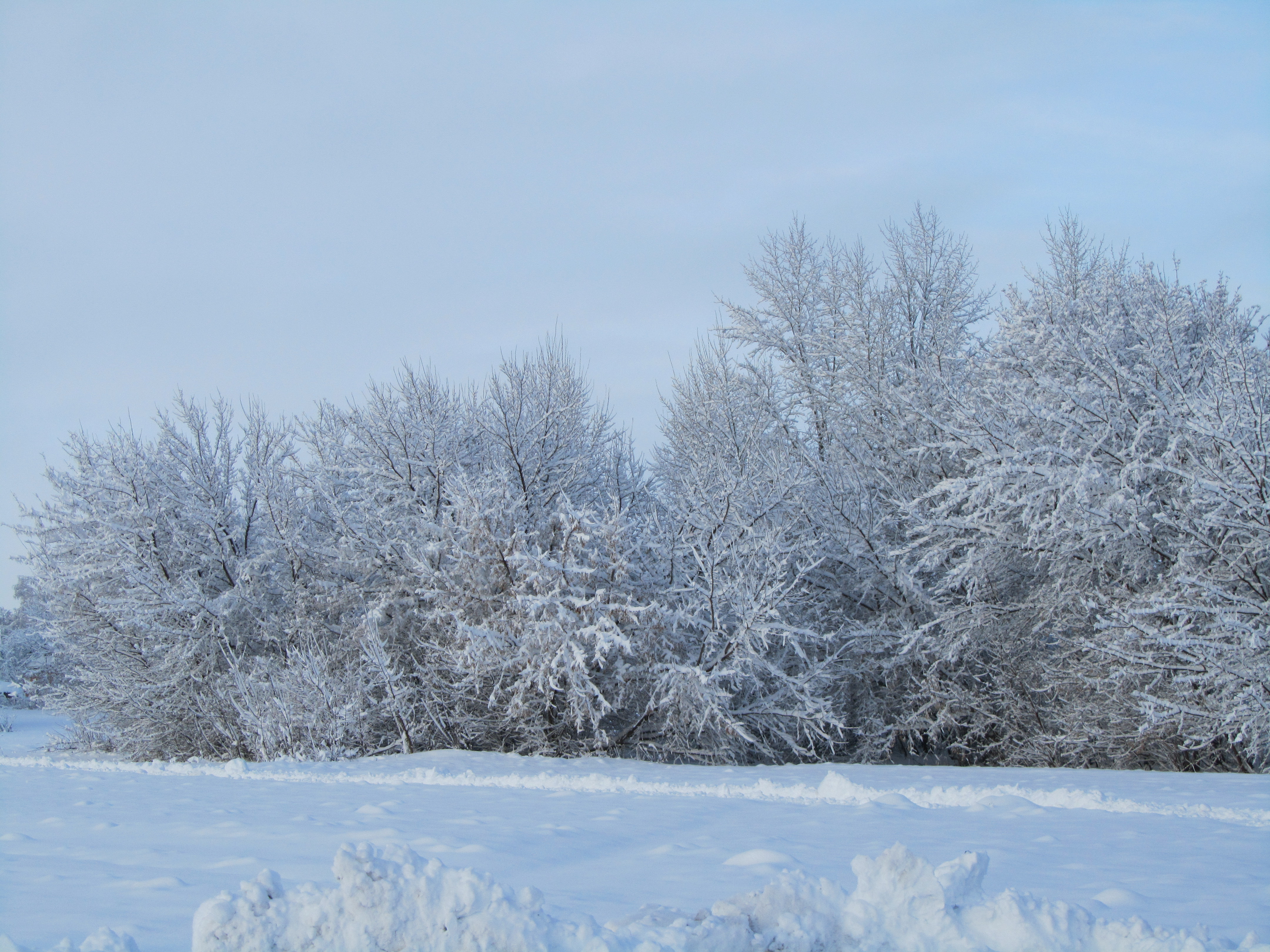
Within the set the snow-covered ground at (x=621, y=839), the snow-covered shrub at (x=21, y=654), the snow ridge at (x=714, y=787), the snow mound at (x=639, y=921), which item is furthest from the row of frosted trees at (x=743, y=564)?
the snow-covered shrub at (x=21, y=654)

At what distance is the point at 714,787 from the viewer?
26.2 feet

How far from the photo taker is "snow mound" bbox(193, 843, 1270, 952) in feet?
8.55

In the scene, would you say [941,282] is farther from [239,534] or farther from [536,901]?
[536,901]

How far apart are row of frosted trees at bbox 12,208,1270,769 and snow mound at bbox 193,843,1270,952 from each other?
28.8 feet

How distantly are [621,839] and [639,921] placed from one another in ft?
7.95

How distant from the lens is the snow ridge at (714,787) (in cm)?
629

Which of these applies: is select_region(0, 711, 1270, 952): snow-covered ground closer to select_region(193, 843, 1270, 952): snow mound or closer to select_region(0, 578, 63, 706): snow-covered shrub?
select_region(193, 843, 1270, 952): snow mound

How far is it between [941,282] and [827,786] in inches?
611

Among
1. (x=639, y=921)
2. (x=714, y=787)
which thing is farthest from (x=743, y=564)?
(x=639, y=921)

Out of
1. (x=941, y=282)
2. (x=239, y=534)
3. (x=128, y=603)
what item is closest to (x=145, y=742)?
(x=128, y=603)

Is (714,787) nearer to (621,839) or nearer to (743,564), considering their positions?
(621,839)

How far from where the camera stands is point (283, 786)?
8070 mm

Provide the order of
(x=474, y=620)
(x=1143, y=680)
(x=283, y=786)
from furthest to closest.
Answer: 1. (x=474, y=620)
2. (x=1143, y=680)
3. (x=283, y=786)

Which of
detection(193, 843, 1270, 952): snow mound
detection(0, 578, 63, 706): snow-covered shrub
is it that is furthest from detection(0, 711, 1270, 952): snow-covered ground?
detection(0, 578, 63, 706): snow-covered shrub
